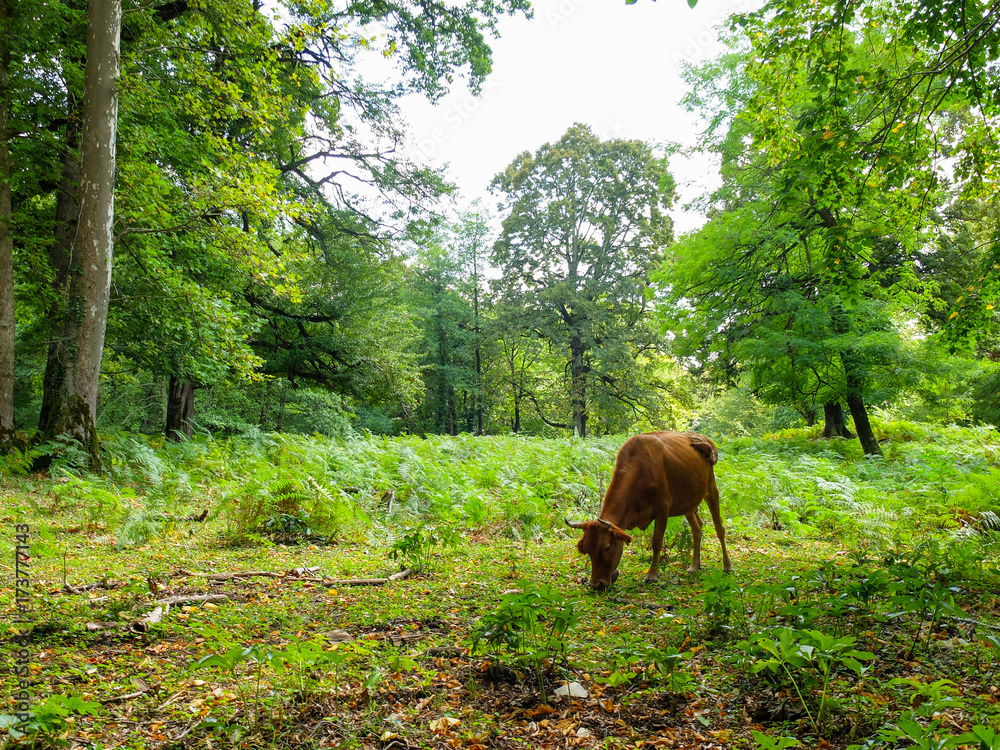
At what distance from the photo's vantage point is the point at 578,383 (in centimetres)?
2766

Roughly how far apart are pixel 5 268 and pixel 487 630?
11033 millimetres

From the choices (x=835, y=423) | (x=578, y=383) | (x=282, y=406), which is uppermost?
(x=578, y=383)

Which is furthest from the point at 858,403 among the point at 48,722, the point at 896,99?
the point at 48,722

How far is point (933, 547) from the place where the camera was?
4648mm

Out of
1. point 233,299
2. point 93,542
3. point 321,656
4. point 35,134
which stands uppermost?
point 35,134

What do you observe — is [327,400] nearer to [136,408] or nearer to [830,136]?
[136,408]

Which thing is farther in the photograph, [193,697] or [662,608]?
[662,608]

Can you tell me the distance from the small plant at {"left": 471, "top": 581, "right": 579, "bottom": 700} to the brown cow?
1.50m

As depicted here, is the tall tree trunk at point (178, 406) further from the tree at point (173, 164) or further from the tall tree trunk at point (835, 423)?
the tall tree trunk at point (835, 423)

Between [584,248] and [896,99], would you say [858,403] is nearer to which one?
[896,99]

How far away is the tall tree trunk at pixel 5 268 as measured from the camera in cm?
934

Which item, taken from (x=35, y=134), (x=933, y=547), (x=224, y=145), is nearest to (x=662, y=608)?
(x=933, y=547)

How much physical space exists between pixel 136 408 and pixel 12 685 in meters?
25.0

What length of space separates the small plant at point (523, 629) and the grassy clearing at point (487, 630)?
0.05 ft
